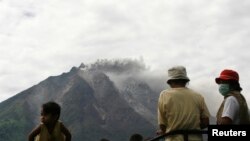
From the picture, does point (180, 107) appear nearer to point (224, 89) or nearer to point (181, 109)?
point (181, 109)

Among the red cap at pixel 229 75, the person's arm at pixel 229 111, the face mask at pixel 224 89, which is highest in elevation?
the red cap at pixel 229 75

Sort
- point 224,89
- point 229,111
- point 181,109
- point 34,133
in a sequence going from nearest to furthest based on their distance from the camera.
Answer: point 229,111 < point 224,89 < point 181,109 < point 34,133

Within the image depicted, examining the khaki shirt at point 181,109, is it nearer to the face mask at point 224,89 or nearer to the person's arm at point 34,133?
the face mask at point 224,89

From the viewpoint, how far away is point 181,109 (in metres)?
8.31

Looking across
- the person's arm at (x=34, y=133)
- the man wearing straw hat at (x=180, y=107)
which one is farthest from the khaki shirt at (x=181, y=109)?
the person's arm at (x=34, y=133)

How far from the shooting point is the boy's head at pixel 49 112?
336 inches

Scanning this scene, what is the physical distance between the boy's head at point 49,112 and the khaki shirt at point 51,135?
16 cm

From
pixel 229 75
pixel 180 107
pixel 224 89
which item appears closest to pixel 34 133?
pixel 180 107

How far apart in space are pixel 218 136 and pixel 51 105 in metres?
3.13

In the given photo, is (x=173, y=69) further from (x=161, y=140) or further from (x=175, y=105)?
(x=161, y=140)

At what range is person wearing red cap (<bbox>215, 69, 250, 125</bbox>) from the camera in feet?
25.2

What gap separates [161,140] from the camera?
312 inches

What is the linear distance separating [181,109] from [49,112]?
94.1 inches

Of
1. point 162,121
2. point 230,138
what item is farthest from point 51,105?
point 230,138
